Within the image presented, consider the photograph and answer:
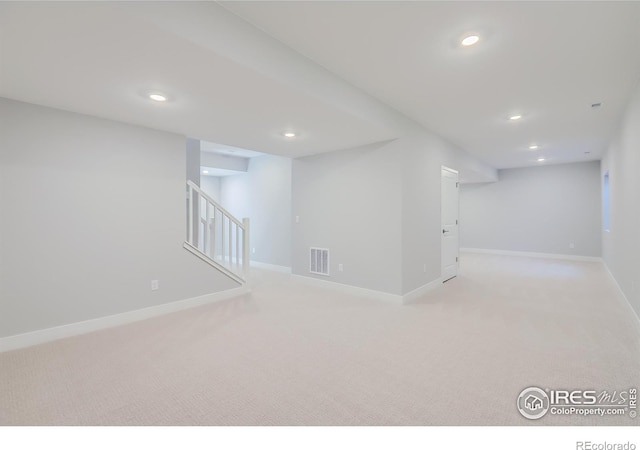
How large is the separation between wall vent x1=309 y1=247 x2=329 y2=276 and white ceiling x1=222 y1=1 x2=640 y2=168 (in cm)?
250

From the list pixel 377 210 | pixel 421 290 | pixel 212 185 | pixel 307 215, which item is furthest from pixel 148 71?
pixel 212 185

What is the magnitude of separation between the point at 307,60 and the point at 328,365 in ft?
8.30

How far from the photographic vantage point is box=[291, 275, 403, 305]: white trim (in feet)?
13.5

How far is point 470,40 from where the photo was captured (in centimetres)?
224

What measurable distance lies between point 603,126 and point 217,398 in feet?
20.0

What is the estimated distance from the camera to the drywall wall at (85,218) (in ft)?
8.98

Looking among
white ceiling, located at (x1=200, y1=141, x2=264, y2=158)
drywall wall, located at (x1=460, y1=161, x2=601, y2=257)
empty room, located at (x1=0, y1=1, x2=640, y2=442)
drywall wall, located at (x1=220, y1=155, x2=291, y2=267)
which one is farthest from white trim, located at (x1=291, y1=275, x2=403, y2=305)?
drywall wall, located at (x1=460, y1=161, x2=601, y2=257)

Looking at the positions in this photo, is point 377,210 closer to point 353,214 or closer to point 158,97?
point 353,214

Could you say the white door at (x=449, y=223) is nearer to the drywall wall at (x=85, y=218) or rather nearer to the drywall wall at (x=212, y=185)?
the drywall wall at (x=85, y=218)

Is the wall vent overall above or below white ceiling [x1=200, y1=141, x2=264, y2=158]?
below

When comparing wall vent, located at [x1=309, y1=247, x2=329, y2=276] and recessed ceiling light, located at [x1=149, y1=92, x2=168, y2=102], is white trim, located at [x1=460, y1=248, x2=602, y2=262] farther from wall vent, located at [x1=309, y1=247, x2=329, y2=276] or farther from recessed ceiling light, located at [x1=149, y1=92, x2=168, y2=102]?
recessed ceiling light, located at [x1=149, y1=92, x2=168, y2=102]

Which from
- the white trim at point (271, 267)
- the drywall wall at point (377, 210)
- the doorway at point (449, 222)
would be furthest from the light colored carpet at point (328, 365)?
the white trim at point (271, 267)

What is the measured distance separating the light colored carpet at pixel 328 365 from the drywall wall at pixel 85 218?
39 cm
